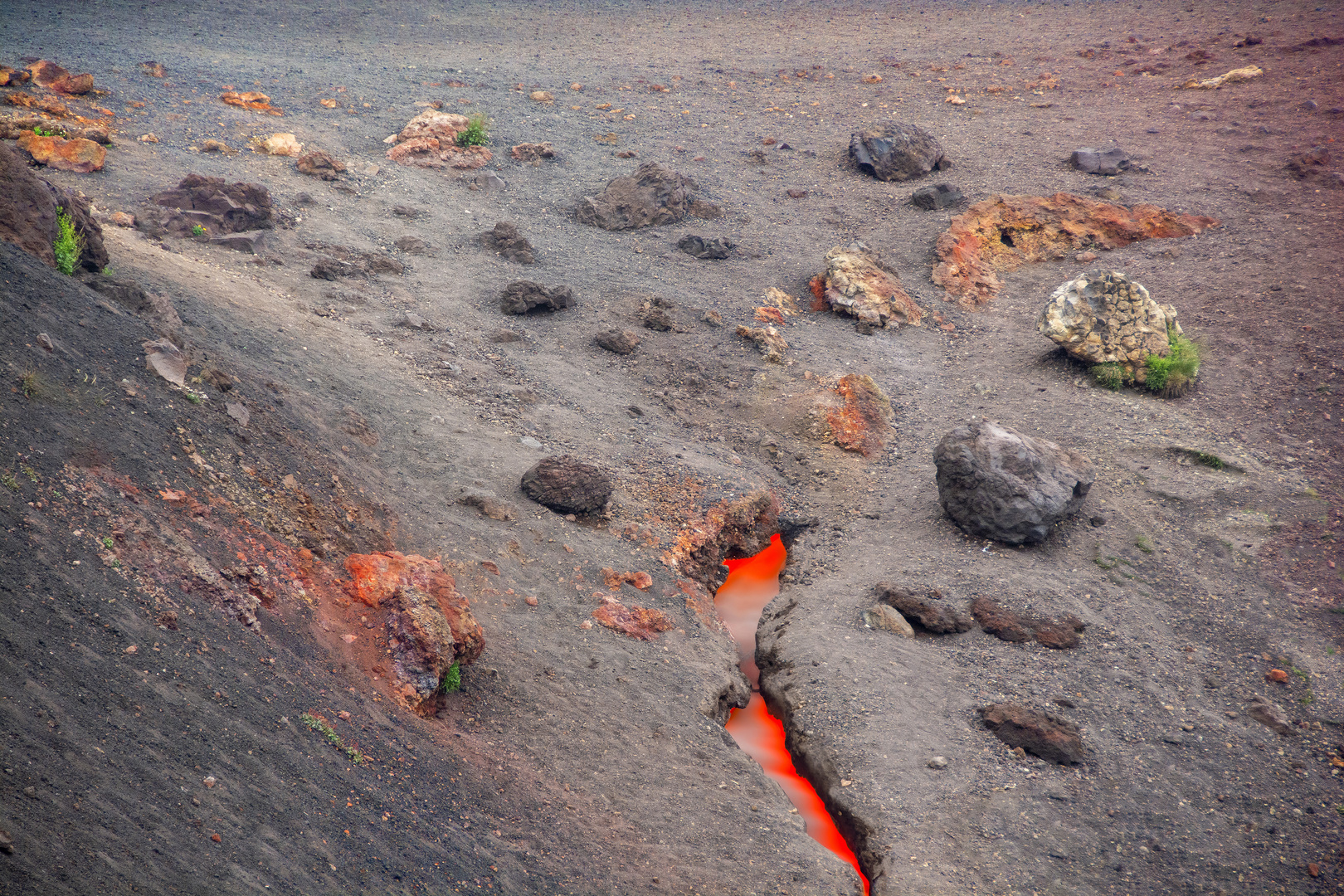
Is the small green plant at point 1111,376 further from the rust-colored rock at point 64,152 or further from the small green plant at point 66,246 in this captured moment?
the rust-colored rock at point 64,152

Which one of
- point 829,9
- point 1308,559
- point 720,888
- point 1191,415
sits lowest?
point 720,888

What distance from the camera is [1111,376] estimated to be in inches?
453

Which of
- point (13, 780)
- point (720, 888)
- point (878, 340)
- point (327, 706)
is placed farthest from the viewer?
point (878, 340)

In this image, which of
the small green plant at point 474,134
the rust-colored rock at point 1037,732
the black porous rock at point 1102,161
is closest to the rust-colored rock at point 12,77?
the small green plant at point 474,134

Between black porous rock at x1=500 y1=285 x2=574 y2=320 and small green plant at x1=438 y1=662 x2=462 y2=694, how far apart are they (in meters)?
6.75

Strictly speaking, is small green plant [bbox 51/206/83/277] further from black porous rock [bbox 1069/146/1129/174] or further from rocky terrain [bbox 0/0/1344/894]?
black porous rock [bbox 1069/146/1129/174]

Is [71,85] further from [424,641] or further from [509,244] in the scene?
[424,641]

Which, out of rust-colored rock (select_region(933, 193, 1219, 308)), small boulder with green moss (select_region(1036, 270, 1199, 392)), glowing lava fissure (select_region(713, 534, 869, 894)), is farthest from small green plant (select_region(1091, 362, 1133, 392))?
glowing lava fissure (select_region(713, 534, 869, 894))

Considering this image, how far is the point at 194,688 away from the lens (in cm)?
429

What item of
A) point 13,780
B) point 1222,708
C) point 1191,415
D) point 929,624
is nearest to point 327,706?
point 13,780

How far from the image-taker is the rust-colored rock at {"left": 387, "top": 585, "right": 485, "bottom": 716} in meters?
5.69

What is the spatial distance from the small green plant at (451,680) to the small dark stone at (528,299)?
22.2ft

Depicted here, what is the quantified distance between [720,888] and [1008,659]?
3.75 meters

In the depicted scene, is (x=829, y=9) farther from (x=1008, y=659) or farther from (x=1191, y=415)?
(x=1008, y=659)
